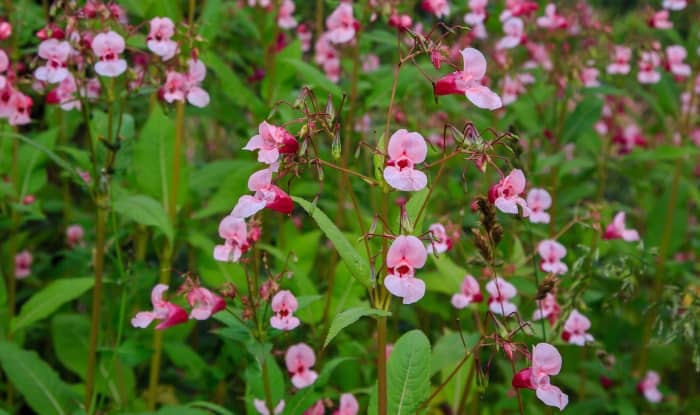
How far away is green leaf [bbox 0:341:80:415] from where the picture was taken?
2484 mm

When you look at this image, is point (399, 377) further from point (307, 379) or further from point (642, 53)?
point (642, 53)

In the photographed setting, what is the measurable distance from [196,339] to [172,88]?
1.46 meters

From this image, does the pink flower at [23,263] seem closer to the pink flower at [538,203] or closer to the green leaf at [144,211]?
the green leaf at [144,211]

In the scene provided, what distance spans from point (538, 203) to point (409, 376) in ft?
2.73

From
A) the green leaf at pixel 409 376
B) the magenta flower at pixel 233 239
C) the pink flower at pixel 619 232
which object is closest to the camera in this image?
the green leaf at pixel 409 376

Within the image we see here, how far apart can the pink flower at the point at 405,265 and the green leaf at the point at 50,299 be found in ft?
4.21

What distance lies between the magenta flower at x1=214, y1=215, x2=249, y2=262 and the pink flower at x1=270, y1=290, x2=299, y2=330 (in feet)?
0.49

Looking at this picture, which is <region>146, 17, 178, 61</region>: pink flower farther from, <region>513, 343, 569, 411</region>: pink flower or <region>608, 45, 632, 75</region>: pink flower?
<region>608, 45, 632, 75</region>: pink flower

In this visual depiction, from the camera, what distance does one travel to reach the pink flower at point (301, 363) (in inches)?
91.0

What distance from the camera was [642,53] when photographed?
3.81 metres

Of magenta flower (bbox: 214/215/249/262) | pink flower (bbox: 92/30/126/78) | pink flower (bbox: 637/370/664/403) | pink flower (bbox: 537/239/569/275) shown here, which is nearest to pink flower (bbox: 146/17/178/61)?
pink flower (bbox: 92/30/126/78)

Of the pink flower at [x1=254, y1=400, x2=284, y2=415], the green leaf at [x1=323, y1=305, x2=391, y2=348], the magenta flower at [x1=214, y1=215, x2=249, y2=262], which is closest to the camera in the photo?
the green leaf at [x1=323, y1=305, x2=391, y2=348]

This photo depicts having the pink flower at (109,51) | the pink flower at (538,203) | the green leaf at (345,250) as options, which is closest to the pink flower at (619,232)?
the pink flower at (538,203)

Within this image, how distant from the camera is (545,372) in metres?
1.70
